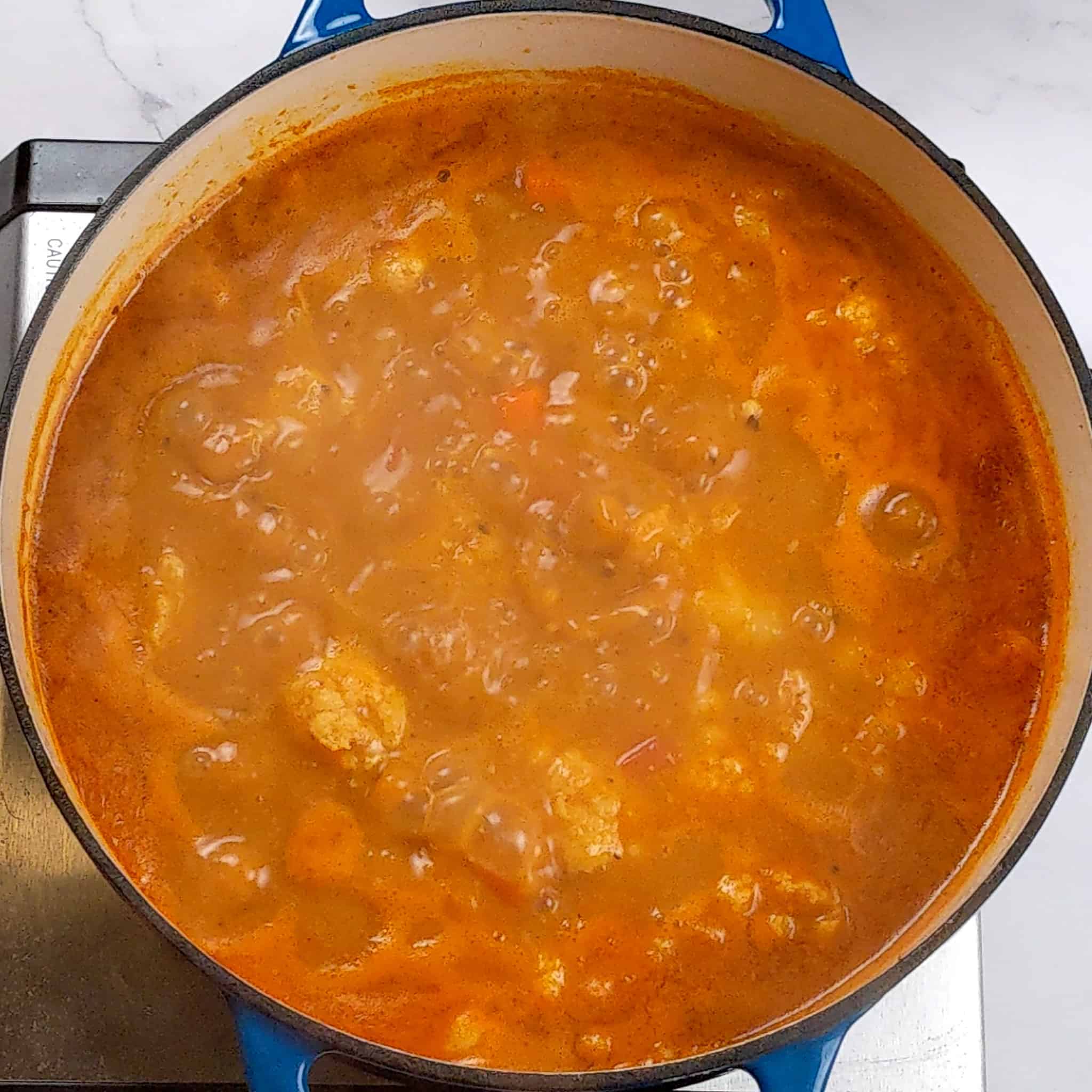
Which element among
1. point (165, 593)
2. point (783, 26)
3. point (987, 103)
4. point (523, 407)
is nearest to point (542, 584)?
point (523, 407)

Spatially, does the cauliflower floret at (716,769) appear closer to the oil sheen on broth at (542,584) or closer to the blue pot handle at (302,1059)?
the oil sheen on broth at (542,584)

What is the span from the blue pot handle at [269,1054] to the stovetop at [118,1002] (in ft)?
0.55

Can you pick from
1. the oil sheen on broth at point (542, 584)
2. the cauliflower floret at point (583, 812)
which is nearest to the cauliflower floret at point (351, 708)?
the oil sheen on broth at point (542, 584)

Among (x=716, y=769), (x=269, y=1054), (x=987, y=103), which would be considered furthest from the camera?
(x=987, y=103)

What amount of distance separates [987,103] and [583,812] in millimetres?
875

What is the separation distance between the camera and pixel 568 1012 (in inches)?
36.4

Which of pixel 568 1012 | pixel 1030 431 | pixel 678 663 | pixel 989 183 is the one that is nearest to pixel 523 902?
pixel 568 1012

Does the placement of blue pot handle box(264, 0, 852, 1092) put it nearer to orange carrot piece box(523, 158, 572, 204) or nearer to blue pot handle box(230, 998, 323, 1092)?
blue pot handle box(230, 998, 323, 1092)

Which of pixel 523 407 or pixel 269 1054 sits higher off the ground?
pixel 523 407

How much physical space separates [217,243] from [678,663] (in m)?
0.46

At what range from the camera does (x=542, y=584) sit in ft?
3.16

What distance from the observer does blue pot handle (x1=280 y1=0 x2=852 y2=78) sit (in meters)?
0.95

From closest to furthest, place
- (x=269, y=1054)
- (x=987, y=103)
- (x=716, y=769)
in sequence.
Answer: (x=269, y=1054)
(x=716, y=769)
(x=987, y=103)

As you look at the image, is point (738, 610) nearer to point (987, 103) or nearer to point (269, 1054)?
point (269, 1054)
